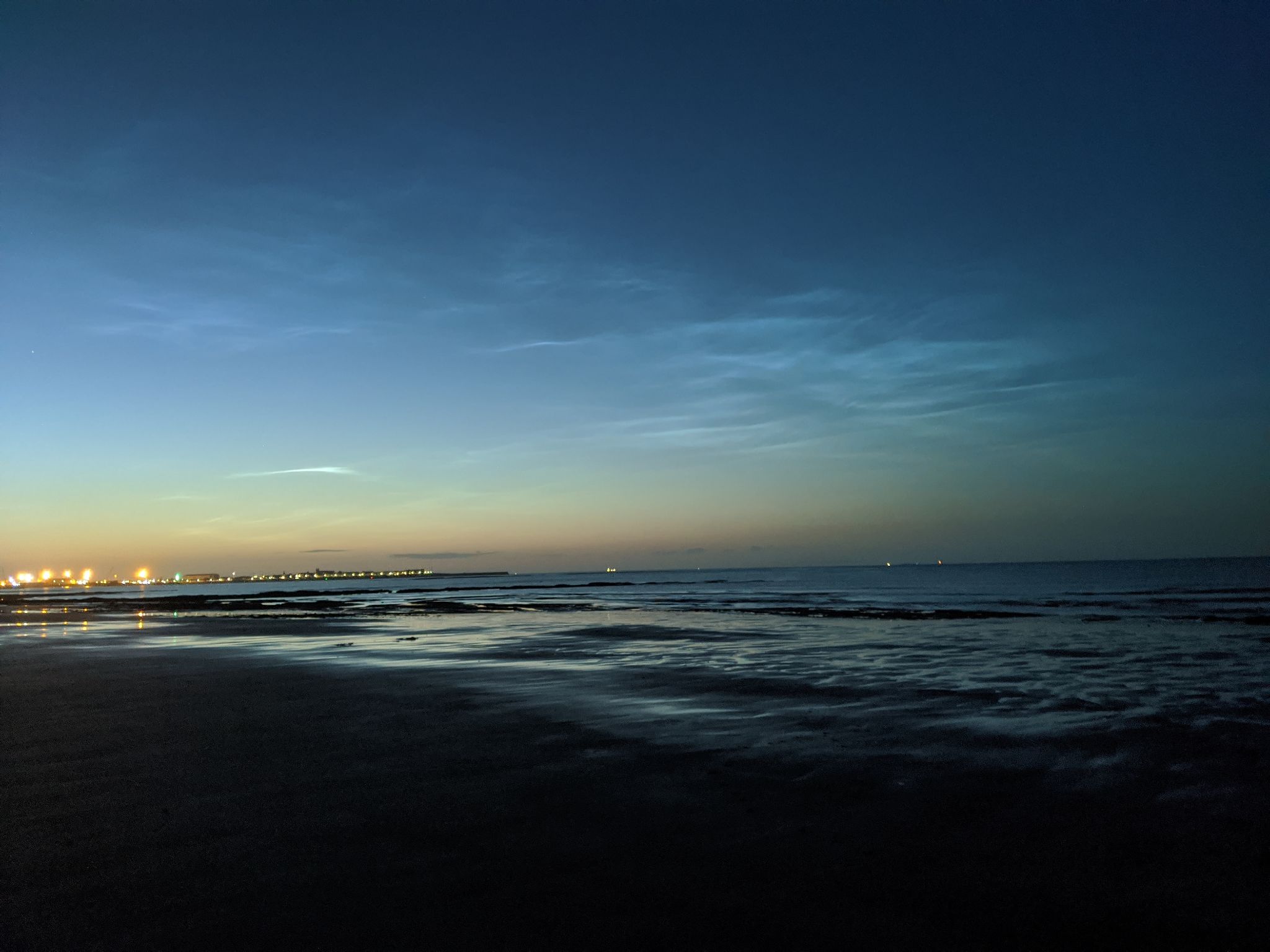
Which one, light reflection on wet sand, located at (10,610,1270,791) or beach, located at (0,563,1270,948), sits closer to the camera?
beach, located at (0,563,1270,948)

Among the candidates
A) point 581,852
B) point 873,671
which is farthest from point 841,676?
point 581,852

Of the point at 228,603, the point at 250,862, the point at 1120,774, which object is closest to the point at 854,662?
the point at 1120,774

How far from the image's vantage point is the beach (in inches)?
179

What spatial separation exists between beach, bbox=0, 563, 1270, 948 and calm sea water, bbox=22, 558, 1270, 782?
0.40 feet

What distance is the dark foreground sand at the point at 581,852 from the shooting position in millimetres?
4465

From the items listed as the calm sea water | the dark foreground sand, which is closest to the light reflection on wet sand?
the calm sea water

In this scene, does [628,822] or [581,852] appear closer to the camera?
[581,852]

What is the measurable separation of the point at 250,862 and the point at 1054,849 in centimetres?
583

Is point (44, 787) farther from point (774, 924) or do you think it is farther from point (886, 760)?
point (886, 760)

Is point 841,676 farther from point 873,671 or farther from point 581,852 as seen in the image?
point 581,852

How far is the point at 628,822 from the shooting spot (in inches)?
247

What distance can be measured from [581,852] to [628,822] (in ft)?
2.46

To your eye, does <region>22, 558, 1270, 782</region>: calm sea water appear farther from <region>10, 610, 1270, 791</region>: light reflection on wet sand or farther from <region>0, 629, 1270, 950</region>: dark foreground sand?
<region>0, 629, 1270, 950</region>: dark foreground sand

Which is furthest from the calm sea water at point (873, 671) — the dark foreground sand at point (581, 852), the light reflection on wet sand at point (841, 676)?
the dark foreground sand at point (581, 852)
